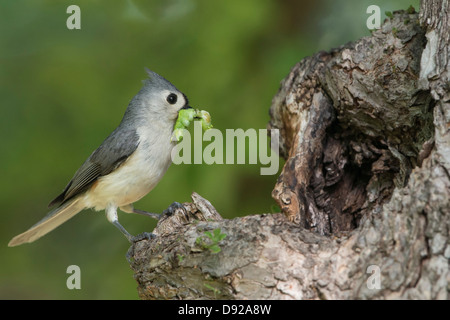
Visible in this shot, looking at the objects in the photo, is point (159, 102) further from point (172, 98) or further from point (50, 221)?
point (50, 221)

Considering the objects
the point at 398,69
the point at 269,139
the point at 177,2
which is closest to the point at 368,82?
the point at 398,69

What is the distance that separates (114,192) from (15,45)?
1.61 meters

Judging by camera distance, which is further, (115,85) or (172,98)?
(115,85)

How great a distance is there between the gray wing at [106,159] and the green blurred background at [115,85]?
0.46m

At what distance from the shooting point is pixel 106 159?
403 centimetres

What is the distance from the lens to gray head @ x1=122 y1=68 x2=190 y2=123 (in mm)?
4062

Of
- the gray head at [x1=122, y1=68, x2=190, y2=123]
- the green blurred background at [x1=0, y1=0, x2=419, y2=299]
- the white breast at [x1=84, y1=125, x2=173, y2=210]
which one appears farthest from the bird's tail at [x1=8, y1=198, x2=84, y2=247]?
the gray head at [x1=122, y1=68, x2=190, y2=123]

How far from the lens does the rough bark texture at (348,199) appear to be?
2.25 metres

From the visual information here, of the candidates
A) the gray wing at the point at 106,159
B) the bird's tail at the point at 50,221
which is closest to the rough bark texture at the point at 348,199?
the gray wing at the point at 106,159

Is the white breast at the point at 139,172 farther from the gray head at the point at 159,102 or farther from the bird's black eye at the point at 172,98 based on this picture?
the bird's black eye at the point at 172,98

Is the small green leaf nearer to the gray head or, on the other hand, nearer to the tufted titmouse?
the tufted titmouse

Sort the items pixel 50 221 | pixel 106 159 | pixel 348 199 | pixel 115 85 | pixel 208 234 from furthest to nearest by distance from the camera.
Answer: pixel 115 85, pixel 50 221, pixel 106 159, pixel 348 199, pixel 208 234

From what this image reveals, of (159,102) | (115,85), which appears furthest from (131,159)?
(115,85)

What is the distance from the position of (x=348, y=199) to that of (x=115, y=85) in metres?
2.23
